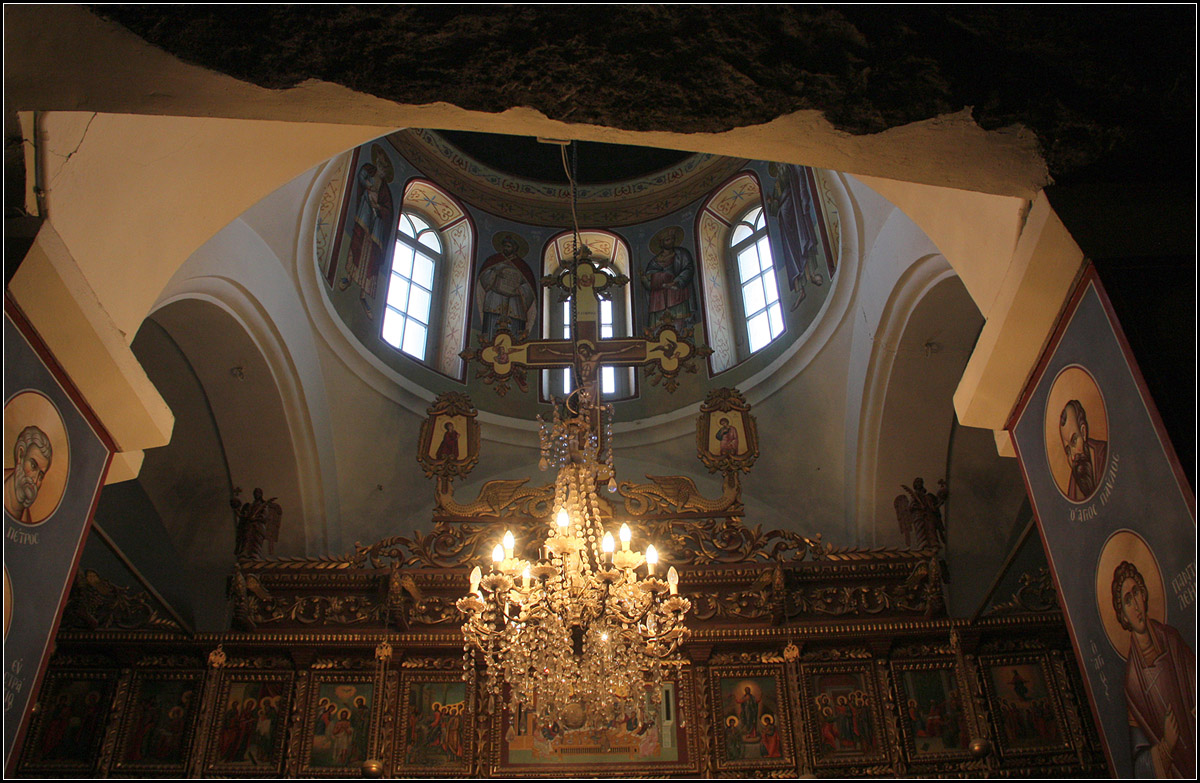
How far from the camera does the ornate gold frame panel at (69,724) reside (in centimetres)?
686

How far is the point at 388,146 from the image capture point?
11.5m

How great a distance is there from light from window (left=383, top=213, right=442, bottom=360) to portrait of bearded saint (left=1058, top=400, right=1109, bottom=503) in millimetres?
8519

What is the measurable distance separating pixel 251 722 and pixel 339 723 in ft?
2.29

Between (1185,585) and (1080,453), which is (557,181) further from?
(1185,585)

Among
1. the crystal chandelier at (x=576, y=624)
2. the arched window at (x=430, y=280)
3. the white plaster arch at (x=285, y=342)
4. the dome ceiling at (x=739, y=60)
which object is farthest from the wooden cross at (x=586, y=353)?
the dome ceiling at (x=739, y=60)

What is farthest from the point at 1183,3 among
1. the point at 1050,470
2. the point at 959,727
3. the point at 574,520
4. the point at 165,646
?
the point at 165,646

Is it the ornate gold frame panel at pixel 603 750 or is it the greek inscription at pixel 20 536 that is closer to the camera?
the greek inscription at pixel 20 536

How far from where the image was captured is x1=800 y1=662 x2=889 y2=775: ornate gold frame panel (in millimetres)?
6867

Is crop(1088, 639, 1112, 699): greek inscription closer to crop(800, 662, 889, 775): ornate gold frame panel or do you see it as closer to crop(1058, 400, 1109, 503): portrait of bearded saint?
crop(1058, 400, 1109, 503): portrait of bearded saint

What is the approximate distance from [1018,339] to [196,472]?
315 inches

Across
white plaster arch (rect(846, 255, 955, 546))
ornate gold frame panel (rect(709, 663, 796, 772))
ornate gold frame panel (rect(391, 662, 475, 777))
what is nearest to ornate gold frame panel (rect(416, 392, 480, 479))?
ornate gold frame panel (rect(391, 662, 475, 777))

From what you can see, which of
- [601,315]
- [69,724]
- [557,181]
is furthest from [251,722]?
[557,181]

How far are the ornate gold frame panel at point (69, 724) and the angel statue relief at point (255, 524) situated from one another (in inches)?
54.1

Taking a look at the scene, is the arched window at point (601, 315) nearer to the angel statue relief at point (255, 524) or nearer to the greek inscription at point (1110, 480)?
the angel statue relief at point (255, 524)
